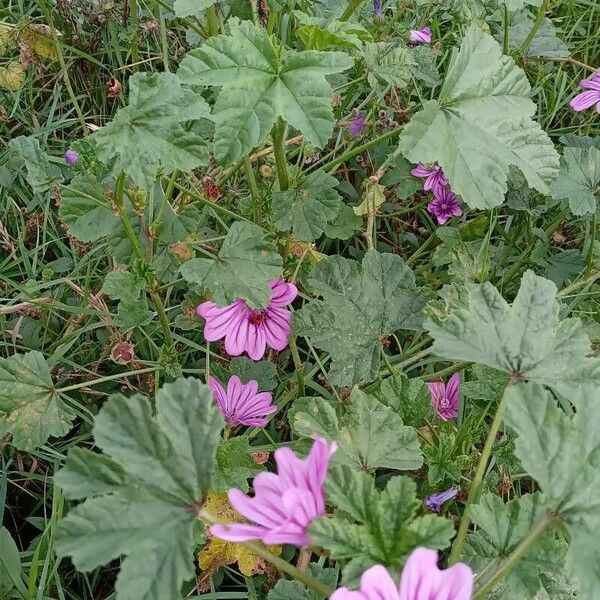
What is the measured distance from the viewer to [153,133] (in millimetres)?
1075

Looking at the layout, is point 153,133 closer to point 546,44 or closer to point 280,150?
point 280,150

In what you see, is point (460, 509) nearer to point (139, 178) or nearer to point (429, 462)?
point (429, 462)

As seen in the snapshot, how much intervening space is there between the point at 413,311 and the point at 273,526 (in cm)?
73

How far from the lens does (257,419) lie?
1.38m

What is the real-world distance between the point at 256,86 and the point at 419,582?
0.68 m

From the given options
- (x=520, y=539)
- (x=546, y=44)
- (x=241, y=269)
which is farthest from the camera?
(x=546, y=44)

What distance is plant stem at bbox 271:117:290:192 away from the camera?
1.23 m

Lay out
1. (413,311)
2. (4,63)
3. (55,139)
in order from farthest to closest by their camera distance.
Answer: (4,63) < (55,139) < (413,311)

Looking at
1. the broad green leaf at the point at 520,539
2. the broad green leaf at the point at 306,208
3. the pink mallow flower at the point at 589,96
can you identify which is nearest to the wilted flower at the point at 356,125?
the broad green leaf at the point at 306,208

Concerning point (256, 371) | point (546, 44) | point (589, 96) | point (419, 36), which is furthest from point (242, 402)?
point (546, 44)

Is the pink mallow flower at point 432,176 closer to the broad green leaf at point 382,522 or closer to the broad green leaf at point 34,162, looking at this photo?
the broad green leaf at point 34,162

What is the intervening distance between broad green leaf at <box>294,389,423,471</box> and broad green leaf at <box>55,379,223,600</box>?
0.93 ft

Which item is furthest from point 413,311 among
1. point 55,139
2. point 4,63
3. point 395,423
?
point 4,63

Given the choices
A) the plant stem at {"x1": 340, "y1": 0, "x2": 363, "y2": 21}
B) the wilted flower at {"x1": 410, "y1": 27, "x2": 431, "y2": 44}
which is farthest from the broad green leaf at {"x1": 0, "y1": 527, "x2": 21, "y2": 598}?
the wilted flower at {"x1": 410, "y1": 27, "x2": 431, "y2": 44}
